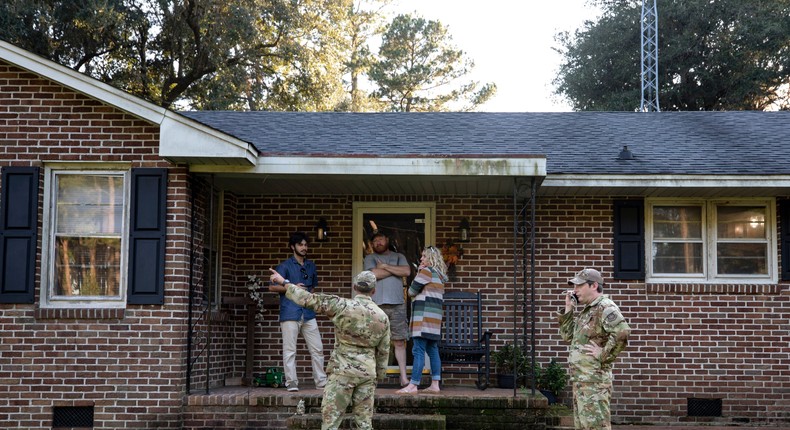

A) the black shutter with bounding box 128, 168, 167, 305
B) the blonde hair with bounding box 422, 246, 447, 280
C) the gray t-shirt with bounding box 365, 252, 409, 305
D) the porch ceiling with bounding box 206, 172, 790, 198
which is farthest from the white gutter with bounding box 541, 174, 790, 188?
the black shutter with bounding box 128, 168, 167, 305

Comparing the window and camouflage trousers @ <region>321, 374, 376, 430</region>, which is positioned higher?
the window

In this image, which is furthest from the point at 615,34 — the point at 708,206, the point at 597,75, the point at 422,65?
the point at 708,206

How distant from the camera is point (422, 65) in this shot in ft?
115

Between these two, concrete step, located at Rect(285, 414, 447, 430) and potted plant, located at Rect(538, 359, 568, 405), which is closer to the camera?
concrete step, located at Rect(285, 414, 447, 430)

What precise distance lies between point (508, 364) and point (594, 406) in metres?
3.46

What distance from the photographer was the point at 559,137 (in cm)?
1194

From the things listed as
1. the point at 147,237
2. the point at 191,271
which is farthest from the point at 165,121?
the point at 191,271

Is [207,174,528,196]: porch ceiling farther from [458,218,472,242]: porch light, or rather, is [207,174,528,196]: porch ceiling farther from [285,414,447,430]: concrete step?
[285,414,447,430]: concrete step

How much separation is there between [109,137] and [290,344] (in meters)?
2.87

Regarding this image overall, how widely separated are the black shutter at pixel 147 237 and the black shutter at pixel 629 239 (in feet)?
17.3

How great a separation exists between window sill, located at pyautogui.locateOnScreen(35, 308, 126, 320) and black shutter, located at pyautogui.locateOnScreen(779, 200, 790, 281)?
7497mm

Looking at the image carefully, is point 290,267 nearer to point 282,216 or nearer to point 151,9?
point 282,216

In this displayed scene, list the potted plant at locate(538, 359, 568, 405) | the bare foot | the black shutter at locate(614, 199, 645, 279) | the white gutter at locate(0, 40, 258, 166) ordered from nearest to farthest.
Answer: the white gutter at locate(0, 40, 258, 166) < the bare foot < the potted plant at locate(538, 359, 568, 405) < the black shutter at locate(614, 199, 645, 279)

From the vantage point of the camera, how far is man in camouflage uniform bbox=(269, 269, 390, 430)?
23.9 feet
